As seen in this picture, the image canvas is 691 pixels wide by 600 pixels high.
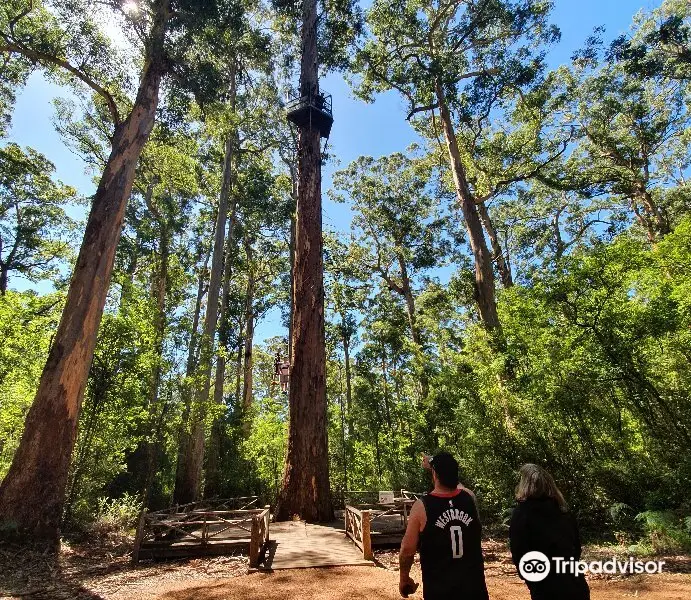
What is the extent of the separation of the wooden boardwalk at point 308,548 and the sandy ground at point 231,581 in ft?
0.95

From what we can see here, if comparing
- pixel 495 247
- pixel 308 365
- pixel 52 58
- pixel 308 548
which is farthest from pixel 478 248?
pixel 52 58

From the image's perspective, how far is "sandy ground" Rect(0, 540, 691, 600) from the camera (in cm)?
443

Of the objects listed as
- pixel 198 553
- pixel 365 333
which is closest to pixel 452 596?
pixel 198 553

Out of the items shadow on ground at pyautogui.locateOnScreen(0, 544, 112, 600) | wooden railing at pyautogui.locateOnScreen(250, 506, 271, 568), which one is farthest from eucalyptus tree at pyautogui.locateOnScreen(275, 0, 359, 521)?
shadow on ground at pyautogui.locateOnScreen(0, 544, 112, 600)

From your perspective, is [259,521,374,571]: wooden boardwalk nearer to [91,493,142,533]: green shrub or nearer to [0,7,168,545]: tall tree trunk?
[0,7,168,545]: tall tree trunk

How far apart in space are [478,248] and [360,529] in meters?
8.84

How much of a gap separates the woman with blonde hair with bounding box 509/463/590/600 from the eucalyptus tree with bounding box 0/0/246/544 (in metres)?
8.38

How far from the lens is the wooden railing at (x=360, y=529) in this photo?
5.91 metres

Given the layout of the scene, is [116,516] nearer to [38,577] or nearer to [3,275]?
[38,577]

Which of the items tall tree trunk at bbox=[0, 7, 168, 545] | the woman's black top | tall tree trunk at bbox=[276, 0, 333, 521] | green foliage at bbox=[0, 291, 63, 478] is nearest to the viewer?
the woman's black top

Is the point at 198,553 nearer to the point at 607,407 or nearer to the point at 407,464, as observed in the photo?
the point at 607,407

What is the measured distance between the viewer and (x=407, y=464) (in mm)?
16594

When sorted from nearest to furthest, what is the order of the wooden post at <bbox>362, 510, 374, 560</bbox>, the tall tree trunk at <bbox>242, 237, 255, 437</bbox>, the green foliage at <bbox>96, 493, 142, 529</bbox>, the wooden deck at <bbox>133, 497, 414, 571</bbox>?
the wooden deck at <bbox>133, 497, 414, 571</bbox>
the wooden post at <bbox>362, 510, 374, 560</bbox>
the green foliage at <bbox>96, 493, 142, 529</bbox>
the tall tree trunk at <bbox>242, 237, 255, 437</bbox>

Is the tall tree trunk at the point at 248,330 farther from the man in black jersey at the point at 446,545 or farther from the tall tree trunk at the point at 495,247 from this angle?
the man in black jersey at the point at 446,545
